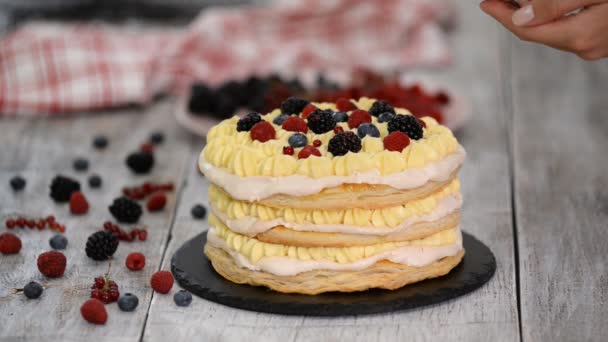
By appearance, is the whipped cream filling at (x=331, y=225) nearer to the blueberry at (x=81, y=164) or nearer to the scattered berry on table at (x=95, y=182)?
the scattered berry on table at (x=95, y=182)

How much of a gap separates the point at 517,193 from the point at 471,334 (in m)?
1.16

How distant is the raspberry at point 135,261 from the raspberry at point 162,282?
0.18 metres

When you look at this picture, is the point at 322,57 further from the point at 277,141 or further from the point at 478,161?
the point at 277,141

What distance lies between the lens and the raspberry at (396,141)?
2684mm

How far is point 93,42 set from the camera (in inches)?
198

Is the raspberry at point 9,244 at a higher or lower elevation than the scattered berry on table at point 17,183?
higher

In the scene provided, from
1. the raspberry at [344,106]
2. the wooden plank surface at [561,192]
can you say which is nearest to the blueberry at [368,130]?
the raspberry at [344,106]

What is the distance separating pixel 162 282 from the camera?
9.11ft

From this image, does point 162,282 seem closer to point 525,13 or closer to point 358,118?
point 358,118

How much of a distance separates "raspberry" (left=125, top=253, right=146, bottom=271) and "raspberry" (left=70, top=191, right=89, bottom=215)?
1.81 feet

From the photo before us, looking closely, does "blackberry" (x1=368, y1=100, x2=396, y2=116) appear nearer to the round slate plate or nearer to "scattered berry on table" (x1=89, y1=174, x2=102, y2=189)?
the round slate plate

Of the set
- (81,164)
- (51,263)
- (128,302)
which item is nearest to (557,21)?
(128,302)

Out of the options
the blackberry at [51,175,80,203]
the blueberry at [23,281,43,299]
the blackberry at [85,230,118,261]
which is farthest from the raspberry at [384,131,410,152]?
the blackberry at [51,175,80,203]

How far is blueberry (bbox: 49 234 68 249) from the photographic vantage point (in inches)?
124
